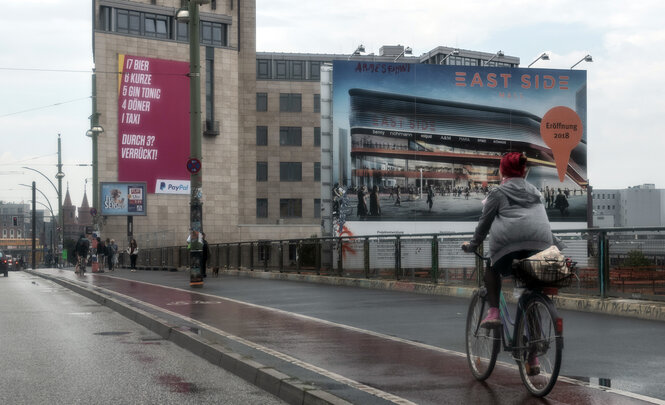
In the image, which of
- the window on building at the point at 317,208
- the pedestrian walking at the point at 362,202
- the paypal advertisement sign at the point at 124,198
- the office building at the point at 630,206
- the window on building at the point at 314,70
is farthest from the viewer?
the office building at the point at 630,206

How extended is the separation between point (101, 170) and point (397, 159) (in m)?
30.3

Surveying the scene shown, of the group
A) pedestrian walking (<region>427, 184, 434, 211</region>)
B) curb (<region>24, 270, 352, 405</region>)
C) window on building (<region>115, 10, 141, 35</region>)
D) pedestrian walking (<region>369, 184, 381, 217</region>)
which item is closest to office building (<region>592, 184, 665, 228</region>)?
pedestrian walking (<region>427, 184, 434, 211</region>)

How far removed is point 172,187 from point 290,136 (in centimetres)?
1744

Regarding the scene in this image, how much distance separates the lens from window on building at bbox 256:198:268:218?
8612 centimetres

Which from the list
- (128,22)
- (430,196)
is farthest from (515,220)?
(128,22)

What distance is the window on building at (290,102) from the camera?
8594cm

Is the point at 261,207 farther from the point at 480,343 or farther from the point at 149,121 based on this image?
the point at 480,343

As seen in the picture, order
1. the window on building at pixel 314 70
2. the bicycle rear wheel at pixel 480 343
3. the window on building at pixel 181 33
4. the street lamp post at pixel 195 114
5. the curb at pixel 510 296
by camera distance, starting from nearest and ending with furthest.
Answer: the bicycle rear wheel at pixel 480 343 < the curb at pixel 510 296 < the street lamp post at pixel 195 114 < the window on building at pixel 181 33 < the window on building at pixel 314 70

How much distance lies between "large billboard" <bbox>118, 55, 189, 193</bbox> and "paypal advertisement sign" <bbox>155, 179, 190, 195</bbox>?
25cm

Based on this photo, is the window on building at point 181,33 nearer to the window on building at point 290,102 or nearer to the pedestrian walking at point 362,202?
the window on building at point 290,102

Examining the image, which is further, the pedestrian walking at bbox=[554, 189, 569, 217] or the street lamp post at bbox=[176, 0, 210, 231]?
the pedestrian walking at bbox=[554, 189, 569, 217]

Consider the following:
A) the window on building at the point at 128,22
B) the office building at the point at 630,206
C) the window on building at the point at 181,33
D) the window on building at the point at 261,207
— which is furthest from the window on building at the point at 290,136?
the office building at the point at 630,206

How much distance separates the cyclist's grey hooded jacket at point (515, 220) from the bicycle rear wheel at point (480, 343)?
0.61 metres

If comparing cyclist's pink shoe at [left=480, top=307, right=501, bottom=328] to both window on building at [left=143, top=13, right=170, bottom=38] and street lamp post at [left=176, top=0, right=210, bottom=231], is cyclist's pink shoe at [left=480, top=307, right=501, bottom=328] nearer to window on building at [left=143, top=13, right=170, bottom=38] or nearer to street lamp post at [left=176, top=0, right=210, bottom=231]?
street lamp post at [left=176, top=0, right=210, bottom=231]
